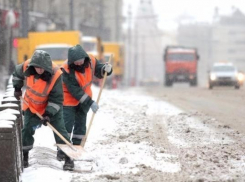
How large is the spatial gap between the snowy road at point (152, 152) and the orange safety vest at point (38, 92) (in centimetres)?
74

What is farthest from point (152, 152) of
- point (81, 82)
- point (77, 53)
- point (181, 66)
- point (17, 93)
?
point (181, 66)

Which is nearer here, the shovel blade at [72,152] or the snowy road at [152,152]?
the snowy road at [152,152]

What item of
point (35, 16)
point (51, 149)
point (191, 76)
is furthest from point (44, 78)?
point (35, 16)

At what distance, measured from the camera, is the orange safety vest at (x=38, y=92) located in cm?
911

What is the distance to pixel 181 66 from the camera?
44.8 metres

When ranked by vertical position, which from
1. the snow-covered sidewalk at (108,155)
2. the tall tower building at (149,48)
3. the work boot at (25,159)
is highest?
the work boot at (25,159)

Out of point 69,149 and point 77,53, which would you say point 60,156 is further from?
point 77,53

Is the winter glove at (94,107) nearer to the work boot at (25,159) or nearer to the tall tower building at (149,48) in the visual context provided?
the work boot at (25,159)

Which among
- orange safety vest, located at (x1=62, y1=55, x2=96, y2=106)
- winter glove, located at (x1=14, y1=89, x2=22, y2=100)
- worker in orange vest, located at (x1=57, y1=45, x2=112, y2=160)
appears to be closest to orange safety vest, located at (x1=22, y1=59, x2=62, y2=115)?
winter glove, located at (x1=14, y1=89, x2=22, y2=100)

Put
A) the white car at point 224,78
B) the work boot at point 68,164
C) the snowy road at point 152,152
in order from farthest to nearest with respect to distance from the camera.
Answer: the white car at point 224,78, the work boot at point 68,164, the snowy road at point 152,152

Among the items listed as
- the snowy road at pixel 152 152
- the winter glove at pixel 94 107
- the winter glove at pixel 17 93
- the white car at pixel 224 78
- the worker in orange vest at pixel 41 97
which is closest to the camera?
the snowy road at pixel 152 152

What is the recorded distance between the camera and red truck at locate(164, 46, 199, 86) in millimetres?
44844

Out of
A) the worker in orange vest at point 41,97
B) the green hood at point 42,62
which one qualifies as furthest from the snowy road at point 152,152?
the green hood at point 42,62

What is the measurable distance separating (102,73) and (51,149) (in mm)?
1516
